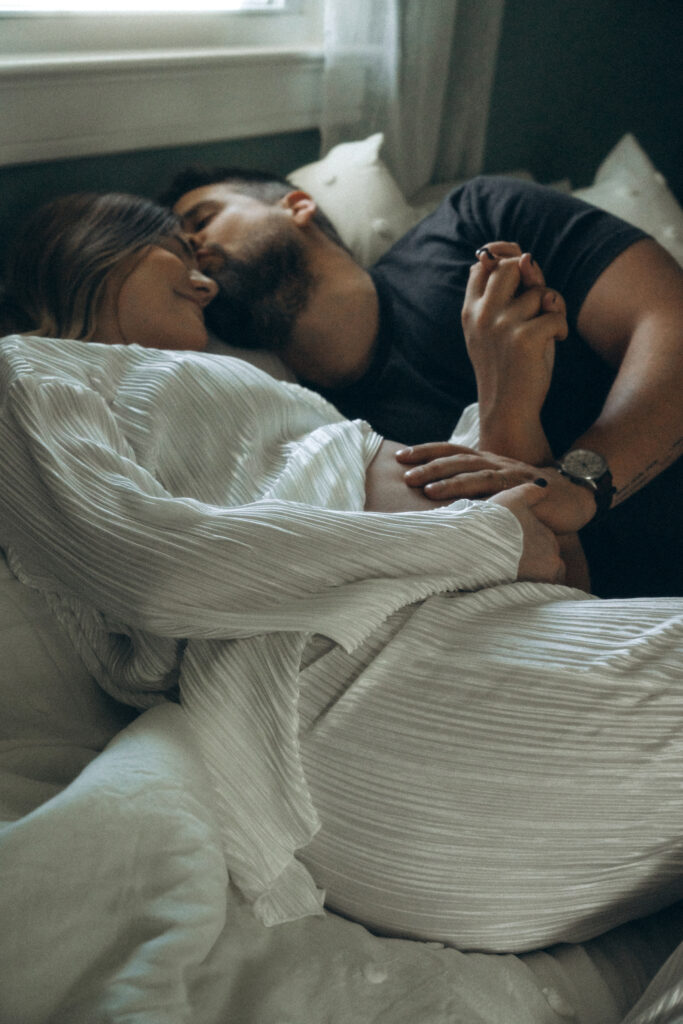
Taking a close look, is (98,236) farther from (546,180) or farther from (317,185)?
(546,180)

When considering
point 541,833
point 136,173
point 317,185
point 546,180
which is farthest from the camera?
point 546,180

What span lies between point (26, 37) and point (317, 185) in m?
0.55

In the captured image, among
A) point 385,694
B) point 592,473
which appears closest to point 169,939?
point 385,694

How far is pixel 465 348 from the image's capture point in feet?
4.08

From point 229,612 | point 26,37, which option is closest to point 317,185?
point 26,37

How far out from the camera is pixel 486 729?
2.07 ft

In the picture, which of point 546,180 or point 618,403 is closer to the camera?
Result: point 618,403

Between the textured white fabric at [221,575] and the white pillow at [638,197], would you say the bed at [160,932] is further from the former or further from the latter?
the white pillow at [638,197]

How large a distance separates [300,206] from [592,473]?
2.43 feet

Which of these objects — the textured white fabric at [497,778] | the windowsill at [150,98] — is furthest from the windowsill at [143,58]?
the textured white fabric at [497,778]

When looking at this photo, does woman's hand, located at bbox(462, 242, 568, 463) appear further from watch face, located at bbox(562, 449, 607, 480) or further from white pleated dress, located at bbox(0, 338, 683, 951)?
white pleated dress, located at bbox(0, 338, 683, 951)

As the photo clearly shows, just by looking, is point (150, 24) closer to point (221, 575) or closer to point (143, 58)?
point (143, 58)

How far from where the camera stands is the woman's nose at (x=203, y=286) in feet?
3.84

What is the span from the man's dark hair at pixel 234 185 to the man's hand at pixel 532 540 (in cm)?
74
